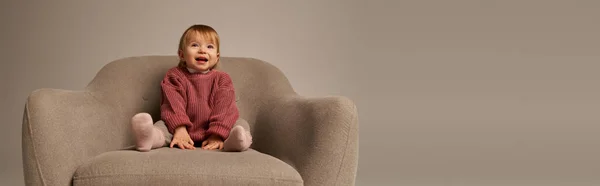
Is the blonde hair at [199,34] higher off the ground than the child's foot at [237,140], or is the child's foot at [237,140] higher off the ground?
the blonde hair at [199,34]

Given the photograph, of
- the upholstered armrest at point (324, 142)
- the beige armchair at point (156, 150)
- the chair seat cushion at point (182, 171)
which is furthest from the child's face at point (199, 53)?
the chair seat cushion at point (182, 171)

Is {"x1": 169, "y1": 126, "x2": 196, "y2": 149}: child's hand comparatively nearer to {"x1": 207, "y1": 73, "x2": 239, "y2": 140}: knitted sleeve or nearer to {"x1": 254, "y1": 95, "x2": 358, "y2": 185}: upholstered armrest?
{"x1": 207, "y1": 73, "x2": 239, "y2": 140}: knitted sleeve

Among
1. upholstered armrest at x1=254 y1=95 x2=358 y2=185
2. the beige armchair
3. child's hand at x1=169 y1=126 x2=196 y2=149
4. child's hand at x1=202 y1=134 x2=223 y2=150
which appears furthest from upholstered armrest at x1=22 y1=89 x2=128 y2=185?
upholstered armrest at x1=254 y1=95 x2=358 y2=185

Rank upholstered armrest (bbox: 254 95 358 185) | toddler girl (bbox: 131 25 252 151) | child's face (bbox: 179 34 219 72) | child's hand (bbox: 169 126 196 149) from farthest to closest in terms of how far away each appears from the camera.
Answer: child's face (bbox: 179 34 219 72)
toddler girl (bbox: 131 25 252 151)
child's hand (bbox: 169 126 196 149)
upholstered armrest (bbox: 254 95 358 185)

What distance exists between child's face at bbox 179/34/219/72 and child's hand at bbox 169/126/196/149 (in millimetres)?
293

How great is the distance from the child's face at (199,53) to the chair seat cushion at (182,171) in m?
0.76

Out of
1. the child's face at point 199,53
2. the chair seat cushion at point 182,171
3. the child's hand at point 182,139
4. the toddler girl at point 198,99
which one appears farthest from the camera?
the child's face at point 199,53

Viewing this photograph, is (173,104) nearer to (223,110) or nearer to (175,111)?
(175,111)

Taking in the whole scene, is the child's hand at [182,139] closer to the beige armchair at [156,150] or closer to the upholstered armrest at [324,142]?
the beige armchair at [156,150]

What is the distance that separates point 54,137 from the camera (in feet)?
7.57

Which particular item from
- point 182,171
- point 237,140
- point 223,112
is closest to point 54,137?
point 182,171

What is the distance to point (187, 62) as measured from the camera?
119 inches

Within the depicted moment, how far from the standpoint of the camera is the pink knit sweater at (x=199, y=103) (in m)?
2.87

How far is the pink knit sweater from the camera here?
9.41 ft
